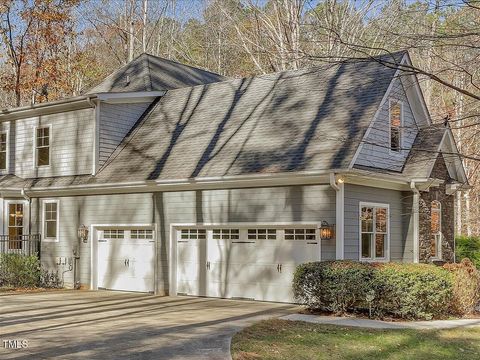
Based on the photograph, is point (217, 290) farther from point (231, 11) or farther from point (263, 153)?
point (231, 11)

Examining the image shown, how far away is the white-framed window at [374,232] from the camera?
1516 cm

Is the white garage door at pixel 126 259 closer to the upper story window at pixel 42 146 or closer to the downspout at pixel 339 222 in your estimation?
the upper story window at pixel 42 146

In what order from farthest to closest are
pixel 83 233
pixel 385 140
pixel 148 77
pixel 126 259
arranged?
pixel 148 77 → pixel 83 233 → pixel 126 259 → pixel 385 140

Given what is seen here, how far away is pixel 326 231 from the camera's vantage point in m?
14.1

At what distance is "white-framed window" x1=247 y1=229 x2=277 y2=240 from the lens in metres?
15.3

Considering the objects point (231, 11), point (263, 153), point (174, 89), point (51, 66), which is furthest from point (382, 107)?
point (51, 66)

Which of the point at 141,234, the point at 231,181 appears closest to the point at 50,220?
the point at 141,234

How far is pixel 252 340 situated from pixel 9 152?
48.5 ft

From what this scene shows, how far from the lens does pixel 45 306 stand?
14.1 m

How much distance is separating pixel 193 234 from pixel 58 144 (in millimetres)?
6258

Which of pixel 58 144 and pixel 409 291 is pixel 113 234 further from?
pixel 409 291

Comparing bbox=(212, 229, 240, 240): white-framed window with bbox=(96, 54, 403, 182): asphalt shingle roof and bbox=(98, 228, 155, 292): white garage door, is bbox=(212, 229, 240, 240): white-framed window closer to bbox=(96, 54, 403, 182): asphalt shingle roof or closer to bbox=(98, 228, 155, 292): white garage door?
bbox=(96, 54, 403, 182): asphalt shingle roof

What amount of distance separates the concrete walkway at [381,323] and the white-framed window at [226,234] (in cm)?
373

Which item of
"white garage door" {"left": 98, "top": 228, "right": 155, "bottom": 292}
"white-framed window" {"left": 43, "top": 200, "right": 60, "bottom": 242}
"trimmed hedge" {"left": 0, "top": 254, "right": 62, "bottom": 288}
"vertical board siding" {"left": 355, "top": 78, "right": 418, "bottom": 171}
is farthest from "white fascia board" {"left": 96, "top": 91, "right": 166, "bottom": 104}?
"vertical board siding" {"left": 355, "top": 78, "right": 418, "bottom": 171}
